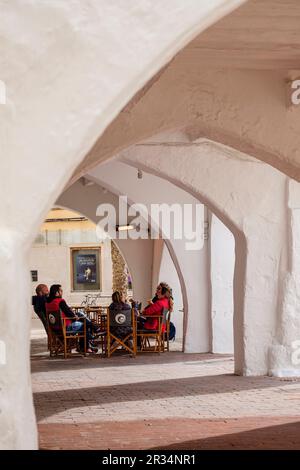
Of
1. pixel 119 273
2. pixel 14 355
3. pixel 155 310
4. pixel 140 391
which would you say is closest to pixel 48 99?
pixel 14 355

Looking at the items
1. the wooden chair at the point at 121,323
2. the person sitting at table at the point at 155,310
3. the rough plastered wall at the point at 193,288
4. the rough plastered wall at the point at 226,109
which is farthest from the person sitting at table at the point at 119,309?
the rough plastered wall at the point at 226,109

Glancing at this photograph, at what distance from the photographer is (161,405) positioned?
888cm

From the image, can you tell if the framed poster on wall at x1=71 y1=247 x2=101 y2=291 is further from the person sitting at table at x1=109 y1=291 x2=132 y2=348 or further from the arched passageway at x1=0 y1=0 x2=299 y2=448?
the arched passageway at x1=0 y1=0 x2=299 y2=448

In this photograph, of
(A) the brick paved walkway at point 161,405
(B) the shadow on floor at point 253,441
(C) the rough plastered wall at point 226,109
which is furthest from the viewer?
(C) the rough plastered wall at point 226,109

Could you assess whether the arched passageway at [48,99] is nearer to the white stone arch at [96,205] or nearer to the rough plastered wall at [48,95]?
the rough plastered wall at [48,95]

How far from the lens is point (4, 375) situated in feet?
11.0

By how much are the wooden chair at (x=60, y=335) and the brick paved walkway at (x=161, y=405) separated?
63 cm

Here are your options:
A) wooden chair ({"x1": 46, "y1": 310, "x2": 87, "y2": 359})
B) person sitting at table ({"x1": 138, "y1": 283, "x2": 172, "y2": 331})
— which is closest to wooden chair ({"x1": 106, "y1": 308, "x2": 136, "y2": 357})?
person sitting at table ({"x1": 138, "y1": 283, "x2": 172, "y2": 331})

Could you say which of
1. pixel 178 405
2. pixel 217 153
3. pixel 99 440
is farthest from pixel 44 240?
pixel 99 440

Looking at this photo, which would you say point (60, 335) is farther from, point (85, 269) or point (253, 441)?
point (85, 269)

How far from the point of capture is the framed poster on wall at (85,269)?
28.2 metres

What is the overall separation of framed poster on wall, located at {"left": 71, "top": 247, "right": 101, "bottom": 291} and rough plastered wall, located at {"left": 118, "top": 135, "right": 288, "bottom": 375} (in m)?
16.7

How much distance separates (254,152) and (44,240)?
1984 cm
